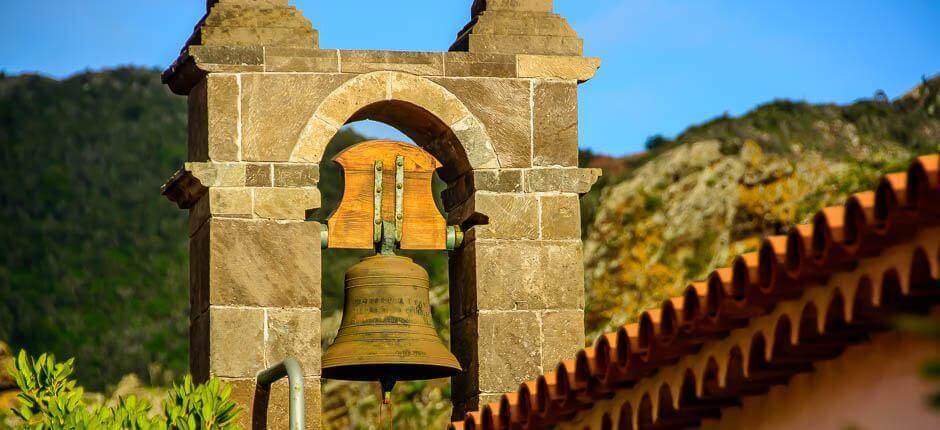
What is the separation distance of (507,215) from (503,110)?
46 centimetres

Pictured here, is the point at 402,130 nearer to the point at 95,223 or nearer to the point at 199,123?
the point at 199,123

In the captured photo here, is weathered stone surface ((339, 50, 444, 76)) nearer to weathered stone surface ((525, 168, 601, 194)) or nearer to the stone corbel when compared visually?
weathered stone surface ((525, 168, 601, 194))

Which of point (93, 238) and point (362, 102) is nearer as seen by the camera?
point (362, 102)

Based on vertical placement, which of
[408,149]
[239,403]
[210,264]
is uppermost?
[408,149]

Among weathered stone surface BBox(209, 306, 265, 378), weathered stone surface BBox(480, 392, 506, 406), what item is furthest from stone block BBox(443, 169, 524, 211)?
weathered stone surface BBox(209, 306, 265, 378)

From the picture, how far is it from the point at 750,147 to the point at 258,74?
10206 millimetres

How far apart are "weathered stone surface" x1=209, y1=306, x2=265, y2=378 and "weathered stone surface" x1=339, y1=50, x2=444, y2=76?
113cm

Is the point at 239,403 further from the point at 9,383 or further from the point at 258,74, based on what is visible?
the point at 9,383

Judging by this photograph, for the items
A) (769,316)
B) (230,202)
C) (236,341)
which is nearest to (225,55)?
(230,202)

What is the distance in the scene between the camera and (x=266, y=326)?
679 cm

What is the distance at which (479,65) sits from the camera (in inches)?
284

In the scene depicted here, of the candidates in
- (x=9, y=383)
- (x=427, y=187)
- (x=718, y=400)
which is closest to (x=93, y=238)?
(x=9, y=383)

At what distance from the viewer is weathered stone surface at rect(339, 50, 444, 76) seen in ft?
23.2

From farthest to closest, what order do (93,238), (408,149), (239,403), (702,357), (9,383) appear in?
(93,238)
(9,383)
(408,149)
(239,403)
(702,357)
